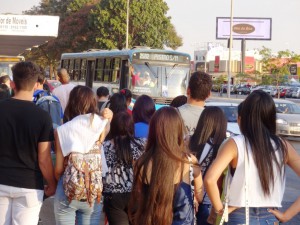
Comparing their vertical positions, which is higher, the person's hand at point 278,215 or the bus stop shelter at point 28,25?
the bus stop shelter at point 28,25

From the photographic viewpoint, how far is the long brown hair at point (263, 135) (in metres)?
3.88

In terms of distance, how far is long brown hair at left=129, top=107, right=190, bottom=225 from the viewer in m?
4.04

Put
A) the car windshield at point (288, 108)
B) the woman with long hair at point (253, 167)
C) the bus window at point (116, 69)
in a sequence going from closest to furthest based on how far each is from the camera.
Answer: the woman with long hair at point (253, 167) < the car windshield at point (288, 108) < the bus window at point (116, 69)

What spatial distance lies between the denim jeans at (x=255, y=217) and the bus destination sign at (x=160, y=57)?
17.8 m

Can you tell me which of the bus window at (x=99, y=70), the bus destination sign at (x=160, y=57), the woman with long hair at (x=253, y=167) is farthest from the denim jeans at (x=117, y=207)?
the bus window at (x=99, y=70)

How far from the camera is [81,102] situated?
5402 mm

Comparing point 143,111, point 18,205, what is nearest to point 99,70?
point 143,111

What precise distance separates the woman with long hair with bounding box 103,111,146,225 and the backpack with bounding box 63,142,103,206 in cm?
16

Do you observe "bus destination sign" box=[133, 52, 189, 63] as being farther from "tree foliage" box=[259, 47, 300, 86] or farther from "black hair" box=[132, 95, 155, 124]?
"tree foliage" box=[259, 47, 300, 86]

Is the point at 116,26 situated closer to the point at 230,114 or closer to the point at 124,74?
the point at 124,74

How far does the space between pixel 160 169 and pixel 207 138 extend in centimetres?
135

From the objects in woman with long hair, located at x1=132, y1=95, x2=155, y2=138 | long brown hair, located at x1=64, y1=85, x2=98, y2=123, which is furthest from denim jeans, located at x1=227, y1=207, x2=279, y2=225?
woman with long hair, located at x1=132, y1=95, x2=155, y2=138

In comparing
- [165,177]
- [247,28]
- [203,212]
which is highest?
[247,28]

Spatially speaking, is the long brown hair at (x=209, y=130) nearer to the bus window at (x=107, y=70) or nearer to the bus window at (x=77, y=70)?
the bus window at (x=107, y=70)
